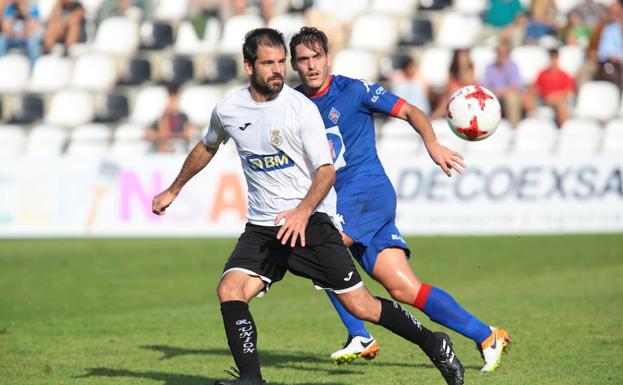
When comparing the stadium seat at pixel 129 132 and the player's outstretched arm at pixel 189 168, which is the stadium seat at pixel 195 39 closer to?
the stadium seat at pixel 129 132

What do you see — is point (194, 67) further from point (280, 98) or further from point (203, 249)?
point (280, 98)

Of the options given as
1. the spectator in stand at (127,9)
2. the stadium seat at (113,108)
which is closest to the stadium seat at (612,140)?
the stadium seat at (113,108)

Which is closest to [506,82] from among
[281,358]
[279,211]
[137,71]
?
[137,71]

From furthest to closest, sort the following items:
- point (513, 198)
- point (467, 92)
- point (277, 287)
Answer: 1. point (513, 198)
2. point (277, 287)
3. point (467, 92)

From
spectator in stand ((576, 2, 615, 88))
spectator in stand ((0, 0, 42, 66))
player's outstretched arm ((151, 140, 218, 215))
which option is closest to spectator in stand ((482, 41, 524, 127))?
spectator in stand ((576, 2, 615, 88))

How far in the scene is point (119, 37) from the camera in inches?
1004

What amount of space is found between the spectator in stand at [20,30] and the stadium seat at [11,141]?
8.74 feet

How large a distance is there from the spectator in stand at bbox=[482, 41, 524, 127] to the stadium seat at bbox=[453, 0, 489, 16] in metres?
3.44

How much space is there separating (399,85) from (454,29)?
3.45 metres

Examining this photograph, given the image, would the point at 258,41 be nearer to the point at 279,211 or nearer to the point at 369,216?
the point at 279,211

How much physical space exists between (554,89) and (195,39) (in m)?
8.34

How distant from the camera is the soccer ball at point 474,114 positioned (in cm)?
824

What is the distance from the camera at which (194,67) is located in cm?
2434

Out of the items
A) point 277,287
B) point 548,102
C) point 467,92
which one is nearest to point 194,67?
point 548,102
